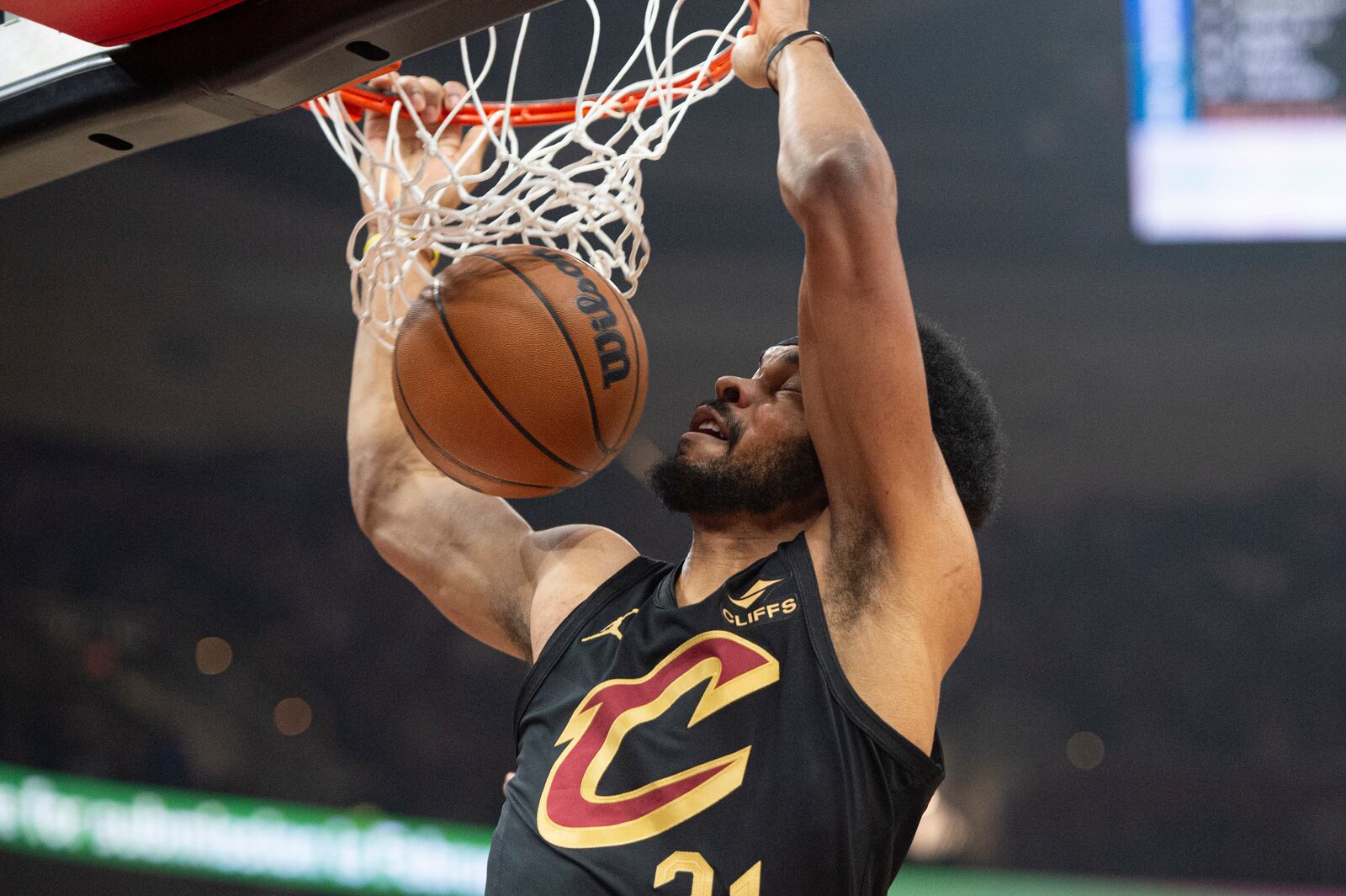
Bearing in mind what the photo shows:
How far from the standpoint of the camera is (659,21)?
182 inches

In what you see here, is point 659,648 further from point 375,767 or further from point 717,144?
point 717,144

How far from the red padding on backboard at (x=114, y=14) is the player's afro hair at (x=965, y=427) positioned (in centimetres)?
89

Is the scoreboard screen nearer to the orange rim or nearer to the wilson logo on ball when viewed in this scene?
the orange rim

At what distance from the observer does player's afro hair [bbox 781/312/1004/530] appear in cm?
182

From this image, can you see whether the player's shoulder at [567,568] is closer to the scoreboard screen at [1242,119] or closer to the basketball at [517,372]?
the basketball at [517,372]

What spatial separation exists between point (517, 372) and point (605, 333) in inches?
5.2

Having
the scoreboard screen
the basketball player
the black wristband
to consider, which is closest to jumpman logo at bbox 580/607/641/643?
the basketball player

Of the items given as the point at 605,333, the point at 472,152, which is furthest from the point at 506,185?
the point at 605,333

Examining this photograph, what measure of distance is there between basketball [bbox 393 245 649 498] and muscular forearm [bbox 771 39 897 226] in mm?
326

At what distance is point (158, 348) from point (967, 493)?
390 cm

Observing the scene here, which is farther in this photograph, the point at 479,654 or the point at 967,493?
the point at 479,654


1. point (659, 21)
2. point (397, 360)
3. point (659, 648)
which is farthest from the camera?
point (659, 21)

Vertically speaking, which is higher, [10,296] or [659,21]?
[659,21]

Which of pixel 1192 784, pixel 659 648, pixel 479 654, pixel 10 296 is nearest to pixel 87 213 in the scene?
pixel 10 296
